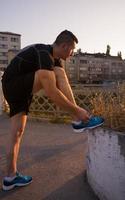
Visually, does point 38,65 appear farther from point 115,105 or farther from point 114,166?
point 114,166

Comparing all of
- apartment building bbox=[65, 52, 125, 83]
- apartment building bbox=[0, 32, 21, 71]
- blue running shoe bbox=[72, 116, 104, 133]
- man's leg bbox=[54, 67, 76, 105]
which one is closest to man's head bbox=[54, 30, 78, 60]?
man's leg bbox=[54, 67, 76, 105]

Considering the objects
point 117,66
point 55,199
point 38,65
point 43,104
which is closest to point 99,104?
point 38,65

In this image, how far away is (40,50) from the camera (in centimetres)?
330

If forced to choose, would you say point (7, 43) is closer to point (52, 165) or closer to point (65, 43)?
point (52, 165)

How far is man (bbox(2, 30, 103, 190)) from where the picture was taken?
10.6 ft

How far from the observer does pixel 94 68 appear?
242 ft

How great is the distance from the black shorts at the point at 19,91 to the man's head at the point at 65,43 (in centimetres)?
34

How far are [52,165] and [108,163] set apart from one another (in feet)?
4.58

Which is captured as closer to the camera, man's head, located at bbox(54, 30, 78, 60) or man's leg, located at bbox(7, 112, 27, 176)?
man's head, located at bbox(54, 30, 78, 60)

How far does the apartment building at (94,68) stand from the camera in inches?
2746

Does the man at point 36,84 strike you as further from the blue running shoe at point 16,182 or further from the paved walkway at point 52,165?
the paved walkway at point 52,165

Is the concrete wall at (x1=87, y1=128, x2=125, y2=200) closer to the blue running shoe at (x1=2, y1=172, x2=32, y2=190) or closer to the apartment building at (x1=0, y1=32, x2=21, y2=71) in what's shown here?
the blue running shoe at (x1=2, y1=172, x2=32, y2=190)

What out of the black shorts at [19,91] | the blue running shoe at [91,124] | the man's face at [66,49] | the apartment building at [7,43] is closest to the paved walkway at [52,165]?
the blue running shoe at [91,124]

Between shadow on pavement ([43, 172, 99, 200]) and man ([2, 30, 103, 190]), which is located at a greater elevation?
man ([2, 30, 103, 190])
